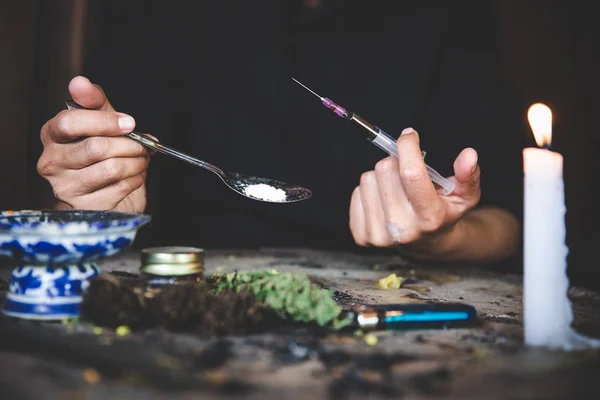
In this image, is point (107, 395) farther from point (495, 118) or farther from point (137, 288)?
point (495, 118)

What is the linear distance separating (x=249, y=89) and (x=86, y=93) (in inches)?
48.6

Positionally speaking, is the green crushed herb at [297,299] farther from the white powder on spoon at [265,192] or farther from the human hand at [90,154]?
the human hand at [90,154]

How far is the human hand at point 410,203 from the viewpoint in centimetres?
145

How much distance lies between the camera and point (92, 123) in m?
1.49

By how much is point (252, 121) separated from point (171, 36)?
0.62m

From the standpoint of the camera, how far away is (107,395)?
66 centimetres

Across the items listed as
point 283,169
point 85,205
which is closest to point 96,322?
point 85,205

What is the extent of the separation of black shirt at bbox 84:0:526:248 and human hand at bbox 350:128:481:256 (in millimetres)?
792

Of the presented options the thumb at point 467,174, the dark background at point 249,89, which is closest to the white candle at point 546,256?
the thumb at point 467,174

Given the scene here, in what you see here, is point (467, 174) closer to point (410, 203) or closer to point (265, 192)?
point (410, 203)

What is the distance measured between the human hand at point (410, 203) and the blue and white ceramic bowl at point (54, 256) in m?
0.77

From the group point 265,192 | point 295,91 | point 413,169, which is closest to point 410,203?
point 413,169

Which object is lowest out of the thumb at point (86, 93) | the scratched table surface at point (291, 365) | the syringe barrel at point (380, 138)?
the scratched table surface at point (291, 365)

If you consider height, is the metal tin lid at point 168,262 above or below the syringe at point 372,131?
below
